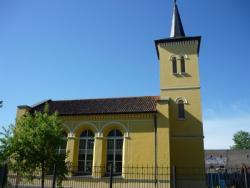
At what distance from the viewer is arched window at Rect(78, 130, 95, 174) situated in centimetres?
2297

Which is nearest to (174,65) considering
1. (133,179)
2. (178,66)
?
(178,66)

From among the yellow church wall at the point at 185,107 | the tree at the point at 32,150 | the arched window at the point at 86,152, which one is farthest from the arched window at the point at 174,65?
the tree at the point at 32,150

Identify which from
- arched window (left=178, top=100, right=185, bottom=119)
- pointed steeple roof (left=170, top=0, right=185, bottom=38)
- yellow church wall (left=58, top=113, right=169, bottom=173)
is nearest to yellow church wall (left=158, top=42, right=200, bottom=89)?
pointed steeple roof (left=170, top=0, right=185, bottom=38)

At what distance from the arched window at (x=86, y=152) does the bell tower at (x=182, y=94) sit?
7.39 metres

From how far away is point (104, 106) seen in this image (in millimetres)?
24859

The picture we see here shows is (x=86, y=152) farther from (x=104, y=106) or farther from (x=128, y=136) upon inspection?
(x=104, y=106)

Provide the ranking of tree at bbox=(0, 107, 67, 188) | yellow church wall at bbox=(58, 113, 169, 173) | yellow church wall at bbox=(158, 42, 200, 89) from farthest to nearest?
yellow church wall at bbox=(158, 42, 200, 89) → yellow church wall at bbox=(58, 113, 169, 173) → tree at bbox=(0, 107, 67, 188)

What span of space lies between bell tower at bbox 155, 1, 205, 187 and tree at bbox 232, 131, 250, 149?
6303cm

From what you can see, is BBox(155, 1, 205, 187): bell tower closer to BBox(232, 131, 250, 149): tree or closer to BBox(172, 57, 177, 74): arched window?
BBox(172, 57, 177, 74): arched window

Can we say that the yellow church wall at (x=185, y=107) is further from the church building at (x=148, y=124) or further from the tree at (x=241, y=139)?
the tree at (x=241, y=139)

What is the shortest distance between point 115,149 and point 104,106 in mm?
4445

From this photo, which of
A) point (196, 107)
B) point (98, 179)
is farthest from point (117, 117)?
point (196, 107)

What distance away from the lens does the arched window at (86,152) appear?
23.0m

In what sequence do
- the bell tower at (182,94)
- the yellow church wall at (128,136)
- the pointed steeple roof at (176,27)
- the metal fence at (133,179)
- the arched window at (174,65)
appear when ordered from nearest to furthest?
the metal fence at (133,179), the yellow church wall at (128,136), the bell tower at (182,94), the arched window at (174,65), the pointed steeple roof at (176,27)
